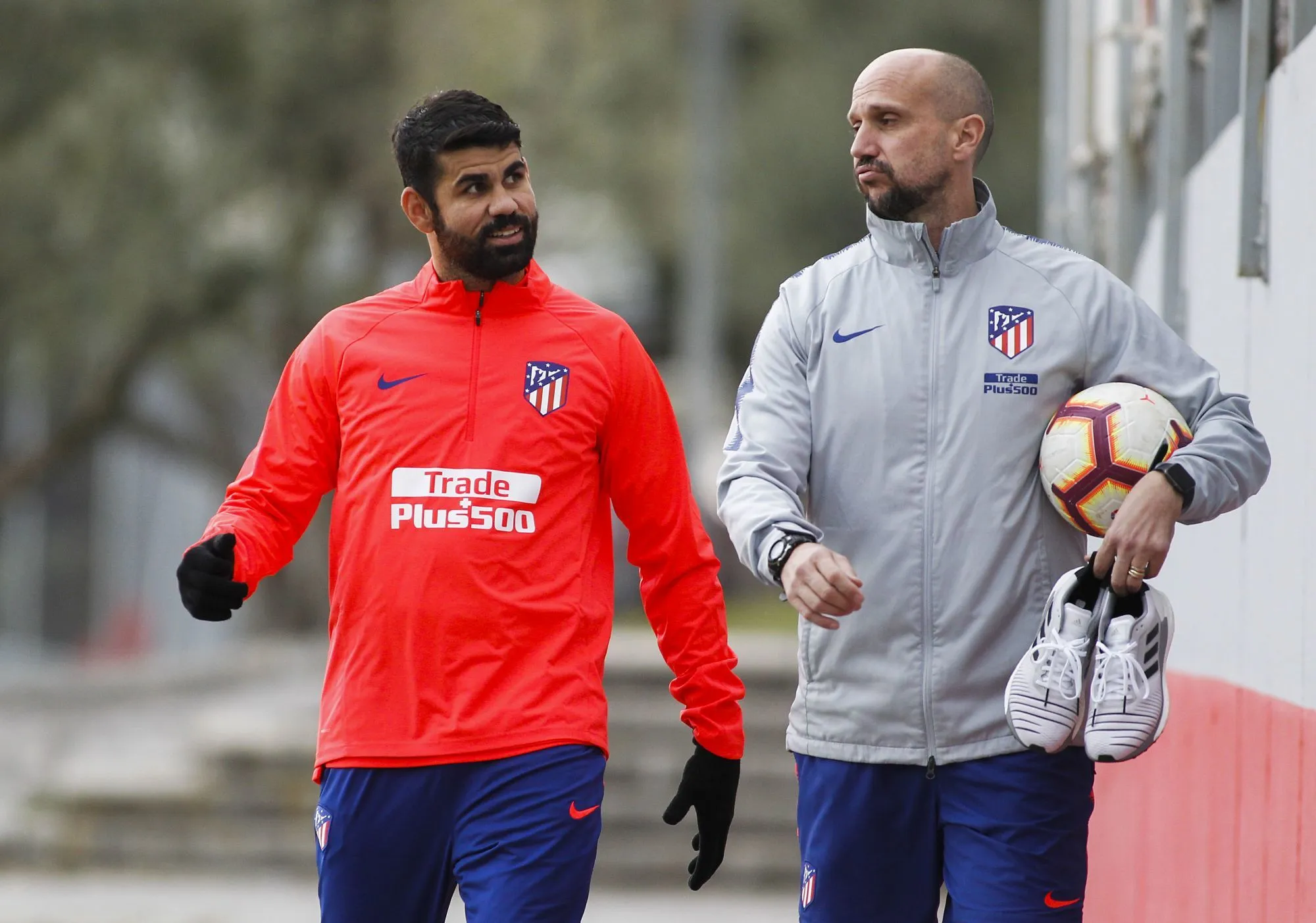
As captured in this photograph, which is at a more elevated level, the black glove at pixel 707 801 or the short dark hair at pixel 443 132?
the short dark hair at pixel 443 132

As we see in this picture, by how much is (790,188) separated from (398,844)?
25.4 m

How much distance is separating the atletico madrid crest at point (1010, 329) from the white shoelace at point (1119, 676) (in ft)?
2.30

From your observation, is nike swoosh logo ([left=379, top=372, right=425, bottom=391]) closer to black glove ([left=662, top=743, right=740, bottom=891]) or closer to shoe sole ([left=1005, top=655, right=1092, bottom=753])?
black glove ([left=662, top=743, right=740, bottom=891])

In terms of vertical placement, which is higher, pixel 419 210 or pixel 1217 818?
pixel 419 210

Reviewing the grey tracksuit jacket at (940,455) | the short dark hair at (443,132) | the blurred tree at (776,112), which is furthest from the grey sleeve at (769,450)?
the blurred tree at (776,112)

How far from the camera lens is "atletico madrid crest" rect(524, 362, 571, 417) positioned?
4.41m

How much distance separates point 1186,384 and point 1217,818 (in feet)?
4.43

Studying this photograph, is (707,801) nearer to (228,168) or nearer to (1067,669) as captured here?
(1067,669)

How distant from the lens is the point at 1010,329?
13.9 ft

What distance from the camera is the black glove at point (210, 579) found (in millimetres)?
4168

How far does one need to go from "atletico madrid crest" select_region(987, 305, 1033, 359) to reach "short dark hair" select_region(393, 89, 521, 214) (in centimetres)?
113

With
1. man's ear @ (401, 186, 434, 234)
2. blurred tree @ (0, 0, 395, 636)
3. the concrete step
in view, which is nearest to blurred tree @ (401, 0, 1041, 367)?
blurred tree @ (0, 0, 395, 636)

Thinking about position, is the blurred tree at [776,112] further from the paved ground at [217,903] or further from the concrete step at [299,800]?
the paved ground at [217,903]

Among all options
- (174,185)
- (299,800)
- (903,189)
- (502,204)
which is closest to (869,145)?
(903,189)
